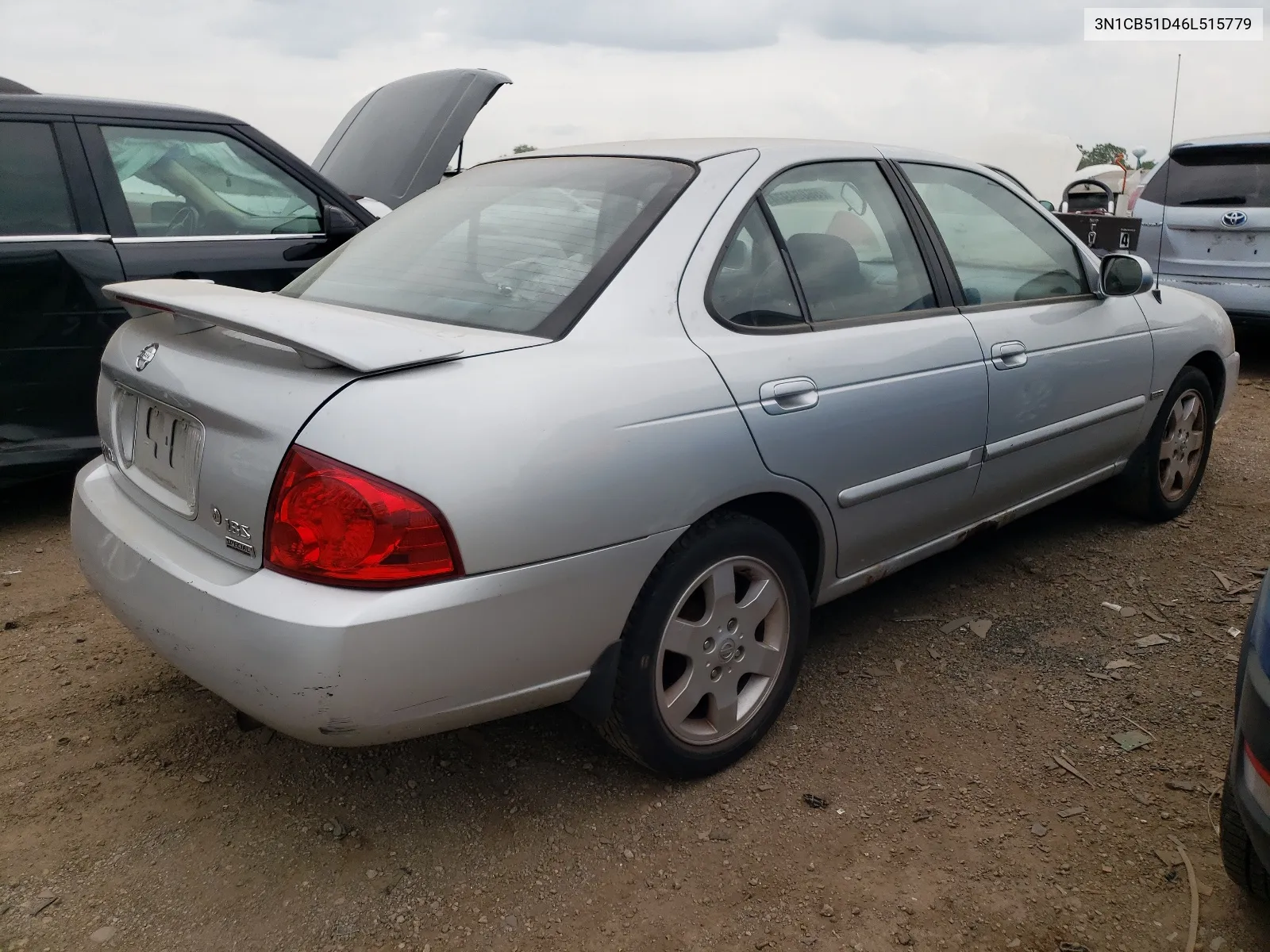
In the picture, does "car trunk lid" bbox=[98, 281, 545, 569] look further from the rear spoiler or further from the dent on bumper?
the dent on bumper

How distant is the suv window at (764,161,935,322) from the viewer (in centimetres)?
268

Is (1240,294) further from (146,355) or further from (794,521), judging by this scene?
(146,355)

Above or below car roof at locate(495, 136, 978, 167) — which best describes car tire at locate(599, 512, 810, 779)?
below

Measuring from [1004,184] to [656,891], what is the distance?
8.46ft

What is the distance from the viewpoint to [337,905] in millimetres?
2105

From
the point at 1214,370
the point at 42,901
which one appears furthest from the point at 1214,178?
the point at 42,901

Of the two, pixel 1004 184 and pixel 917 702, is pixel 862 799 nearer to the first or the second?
pixel 917 702

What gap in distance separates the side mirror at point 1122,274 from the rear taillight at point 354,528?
2671mm

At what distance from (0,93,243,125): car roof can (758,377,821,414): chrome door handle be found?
3.17m

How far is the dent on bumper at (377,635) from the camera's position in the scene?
186 centimetres

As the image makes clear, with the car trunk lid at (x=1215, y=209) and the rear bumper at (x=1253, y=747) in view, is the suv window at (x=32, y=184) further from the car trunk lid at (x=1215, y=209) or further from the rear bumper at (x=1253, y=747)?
the car trunk lid at (x=1215, y=209)

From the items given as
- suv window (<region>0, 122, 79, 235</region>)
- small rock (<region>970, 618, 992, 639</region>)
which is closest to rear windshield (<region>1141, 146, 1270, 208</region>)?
small rock (<region>970, 618, 992, 639</region>)

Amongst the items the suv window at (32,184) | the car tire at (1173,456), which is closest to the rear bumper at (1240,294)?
the car tire at (1173,456)

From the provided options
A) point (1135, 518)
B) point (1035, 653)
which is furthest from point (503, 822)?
point (1135, 518)
